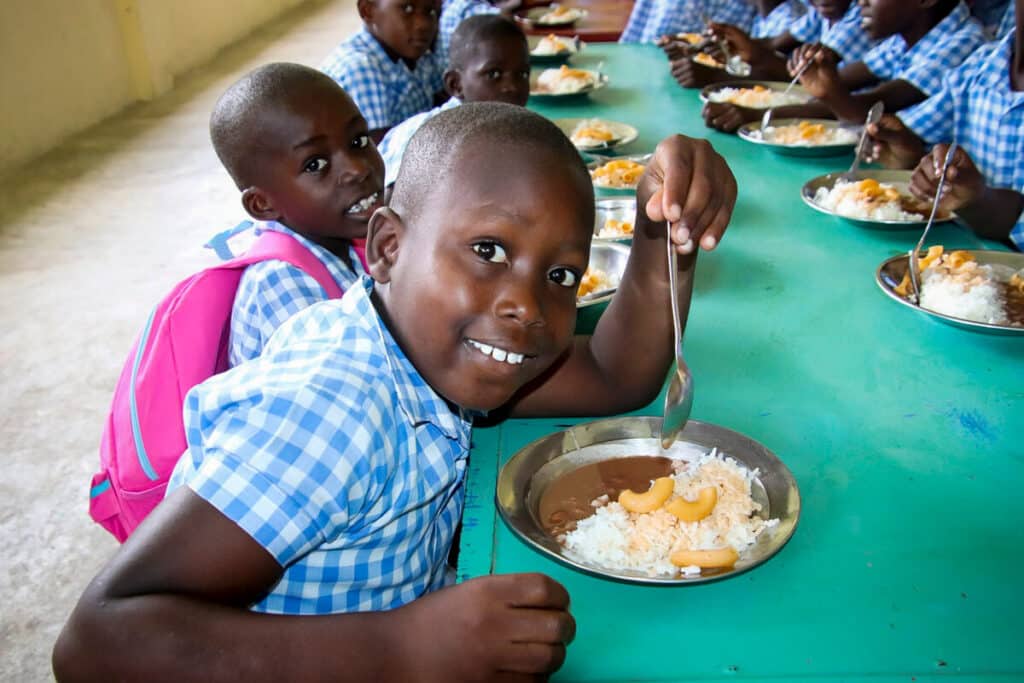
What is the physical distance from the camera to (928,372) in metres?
1.20

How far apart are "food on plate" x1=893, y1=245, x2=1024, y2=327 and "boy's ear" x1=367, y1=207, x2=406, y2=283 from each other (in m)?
0.81

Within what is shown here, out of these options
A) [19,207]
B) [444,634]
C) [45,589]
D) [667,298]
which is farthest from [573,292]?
[19,207]

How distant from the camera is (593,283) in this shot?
1.50 m

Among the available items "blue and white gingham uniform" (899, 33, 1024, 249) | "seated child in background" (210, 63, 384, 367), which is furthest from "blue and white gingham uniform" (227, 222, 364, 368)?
"blue and white gingham uniform" (899, 33, 1024, 249)

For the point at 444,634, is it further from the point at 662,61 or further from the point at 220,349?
the point at 662,61

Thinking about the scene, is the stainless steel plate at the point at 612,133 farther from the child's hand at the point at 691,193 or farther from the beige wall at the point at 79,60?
the beige wall at the point at 79,60

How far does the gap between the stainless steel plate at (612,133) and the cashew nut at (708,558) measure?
1.46 meters

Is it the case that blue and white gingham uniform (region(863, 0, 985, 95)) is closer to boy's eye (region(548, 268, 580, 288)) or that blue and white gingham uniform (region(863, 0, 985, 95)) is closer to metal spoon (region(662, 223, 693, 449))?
metal spoon (region(662, 223, 693, 449))

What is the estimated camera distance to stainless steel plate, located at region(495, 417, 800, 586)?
2.66 ft

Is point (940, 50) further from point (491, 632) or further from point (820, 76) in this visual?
point (491, 632)

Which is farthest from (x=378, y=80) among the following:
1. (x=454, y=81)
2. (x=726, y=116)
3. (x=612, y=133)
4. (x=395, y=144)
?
(x=726, y=116)

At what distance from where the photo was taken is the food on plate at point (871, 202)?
66.6 inches

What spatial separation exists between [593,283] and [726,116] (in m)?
1.15

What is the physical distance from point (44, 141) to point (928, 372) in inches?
210
